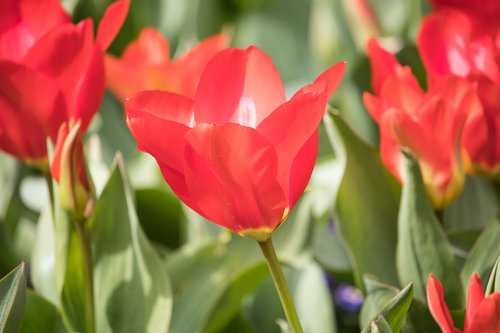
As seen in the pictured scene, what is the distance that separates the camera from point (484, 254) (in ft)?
1.99

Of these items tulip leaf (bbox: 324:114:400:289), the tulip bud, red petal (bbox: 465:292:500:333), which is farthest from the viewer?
tulip leaf (bbox: 324:114:400:289)

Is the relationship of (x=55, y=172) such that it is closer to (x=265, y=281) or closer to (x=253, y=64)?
(x=253, y=64)

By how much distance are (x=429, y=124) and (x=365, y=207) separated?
0.10m

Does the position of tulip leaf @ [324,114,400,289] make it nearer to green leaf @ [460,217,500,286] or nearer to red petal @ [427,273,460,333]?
green leaf @ [460,217,500,286]

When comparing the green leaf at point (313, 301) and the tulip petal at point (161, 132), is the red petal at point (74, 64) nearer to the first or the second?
the tulip petal at point (161, 132)

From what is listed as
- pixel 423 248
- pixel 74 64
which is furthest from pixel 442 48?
pixel 74 64

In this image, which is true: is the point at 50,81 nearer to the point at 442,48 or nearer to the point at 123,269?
the point at 123,269

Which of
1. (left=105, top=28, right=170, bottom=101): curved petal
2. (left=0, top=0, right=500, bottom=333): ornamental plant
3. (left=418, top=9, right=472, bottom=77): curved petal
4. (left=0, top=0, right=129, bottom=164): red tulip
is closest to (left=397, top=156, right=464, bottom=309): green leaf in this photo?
(left=0, top=0, right=500, bottom=333): ornamental plant

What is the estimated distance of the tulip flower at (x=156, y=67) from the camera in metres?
0.84

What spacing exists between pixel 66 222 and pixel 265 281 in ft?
0.73

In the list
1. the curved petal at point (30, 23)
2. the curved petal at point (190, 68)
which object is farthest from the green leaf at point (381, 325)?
the curved petal at point (190, 68)

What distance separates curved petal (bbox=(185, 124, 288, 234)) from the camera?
1.49 ft

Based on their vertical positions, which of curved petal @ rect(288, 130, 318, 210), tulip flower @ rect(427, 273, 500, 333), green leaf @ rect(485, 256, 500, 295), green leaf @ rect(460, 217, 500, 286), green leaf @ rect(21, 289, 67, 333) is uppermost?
curved petal @ rect(288, 130, 318, 210)

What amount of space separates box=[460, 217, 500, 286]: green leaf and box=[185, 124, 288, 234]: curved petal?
0.58ft
